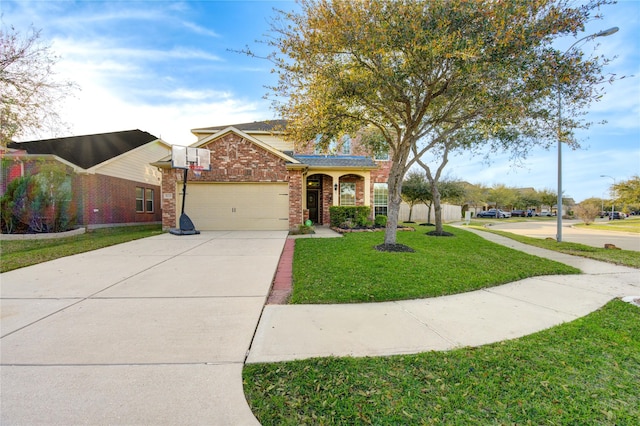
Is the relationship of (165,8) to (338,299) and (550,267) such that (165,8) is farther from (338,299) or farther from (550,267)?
(550,267)

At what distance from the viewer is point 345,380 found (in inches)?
88.0

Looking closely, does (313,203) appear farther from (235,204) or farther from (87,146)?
(87,146)

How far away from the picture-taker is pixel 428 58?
5.93 m

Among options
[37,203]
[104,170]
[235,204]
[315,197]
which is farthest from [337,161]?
[37,203]

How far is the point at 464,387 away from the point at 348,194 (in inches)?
523

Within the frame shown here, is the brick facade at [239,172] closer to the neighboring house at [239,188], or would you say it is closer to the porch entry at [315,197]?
the neighboring house at [239,188]

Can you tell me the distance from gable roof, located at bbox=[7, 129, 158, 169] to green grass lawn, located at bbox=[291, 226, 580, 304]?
13.3 m

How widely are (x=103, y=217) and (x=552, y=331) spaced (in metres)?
17.9

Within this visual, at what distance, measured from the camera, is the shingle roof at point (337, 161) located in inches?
581

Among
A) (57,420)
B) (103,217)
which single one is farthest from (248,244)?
(103,217)

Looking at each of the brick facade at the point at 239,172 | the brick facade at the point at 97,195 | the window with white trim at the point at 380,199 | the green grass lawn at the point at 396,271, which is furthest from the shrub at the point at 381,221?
the brick facade at the point at 97,195

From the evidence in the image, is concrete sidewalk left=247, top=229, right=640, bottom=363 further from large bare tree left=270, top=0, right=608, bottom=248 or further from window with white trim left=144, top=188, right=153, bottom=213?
window with white trim left=144, top=188, right=153, bottom=213

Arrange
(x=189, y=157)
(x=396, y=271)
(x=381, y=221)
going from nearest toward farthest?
1. (x=396, y=271)
2. (x=189, y=157)
3. (x=381, y=221)

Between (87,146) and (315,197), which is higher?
(87,146)
